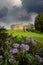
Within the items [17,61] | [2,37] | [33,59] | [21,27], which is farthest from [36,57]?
[21,27]

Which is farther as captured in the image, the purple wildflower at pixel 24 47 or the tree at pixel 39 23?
the tree at pixel 39 23

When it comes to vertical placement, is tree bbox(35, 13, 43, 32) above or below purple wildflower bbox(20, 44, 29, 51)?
below

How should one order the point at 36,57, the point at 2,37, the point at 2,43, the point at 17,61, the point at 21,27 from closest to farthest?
1. the point at 17,61
2. the point at 36,57
3. the point at 2,43
4. the point at 2,37
5. the point at 21,27

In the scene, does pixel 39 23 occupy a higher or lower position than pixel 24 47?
lower

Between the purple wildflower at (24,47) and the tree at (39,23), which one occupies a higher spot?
the purple wildflower at (24,47)

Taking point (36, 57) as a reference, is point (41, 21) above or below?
below

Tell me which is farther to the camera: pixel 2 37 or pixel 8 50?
pixel 2 37

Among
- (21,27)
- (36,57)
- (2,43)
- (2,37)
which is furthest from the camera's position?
(21,27)

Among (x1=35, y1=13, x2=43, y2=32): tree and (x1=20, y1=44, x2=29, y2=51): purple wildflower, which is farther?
(x1=35, y1=13, x2=43, y2=32): tree

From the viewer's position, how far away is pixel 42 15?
64562 mm

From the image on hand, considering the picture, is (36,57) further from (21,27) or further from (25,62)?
(21,27)

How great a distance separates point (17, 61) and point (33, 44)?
2.57 ft

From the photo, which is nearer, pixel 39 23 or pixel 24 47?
pixel 24 47

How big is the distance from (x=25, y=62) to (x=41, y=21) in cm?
5919
